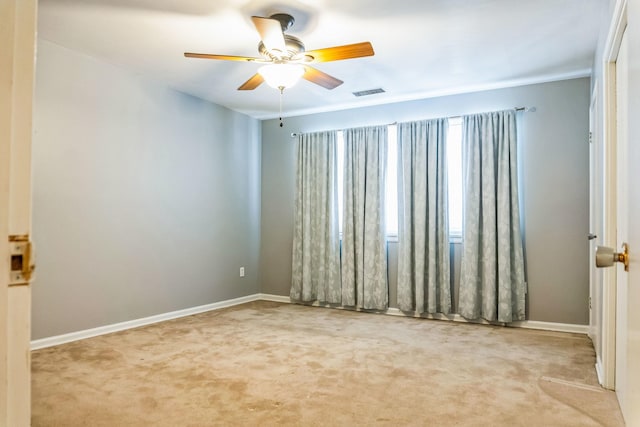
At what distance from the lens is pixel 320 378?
2.70 metres

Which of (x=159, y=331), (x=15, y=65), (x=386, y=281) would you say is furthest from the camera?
(x=386, y=281)

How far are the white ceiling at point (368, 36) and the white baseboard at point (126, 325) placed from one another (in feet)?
7.77

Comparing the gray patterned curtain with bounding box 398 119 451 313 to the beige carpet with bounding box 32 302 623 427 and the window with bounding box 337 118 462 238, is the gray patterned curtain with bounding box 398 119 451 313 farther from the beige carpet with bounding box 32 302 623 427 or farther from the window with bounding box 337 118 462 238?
the beige carpet with bounding box 32 302 623 427

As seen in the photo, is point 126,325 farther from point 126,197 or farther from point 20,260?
point 20,260

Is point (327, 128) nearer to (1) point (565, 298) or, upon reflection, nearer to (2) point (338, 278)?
(2) point (338, 278)

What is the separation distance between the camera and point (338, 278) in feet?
16.7

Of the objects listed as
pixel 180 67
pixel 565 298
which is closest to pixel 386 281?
pixel 565 298

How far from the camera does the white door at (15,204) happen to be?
56 centimetres

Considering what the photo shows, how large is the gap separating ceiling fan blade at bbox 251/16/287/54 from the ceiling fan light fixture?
0.40 feet

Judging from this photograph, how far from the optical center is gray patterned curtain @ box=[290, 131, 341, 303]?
5156 mm

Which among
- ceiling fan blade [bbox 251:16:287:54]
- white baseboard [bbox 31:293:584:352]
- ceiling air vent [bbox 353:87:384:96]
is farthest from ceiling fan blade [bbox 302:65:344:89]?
white baseboard [bbox 31:293:584:352]

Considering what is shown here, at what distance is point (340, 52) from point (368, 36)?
2.24ft

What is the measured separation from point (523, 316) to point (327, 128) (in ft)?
9.98

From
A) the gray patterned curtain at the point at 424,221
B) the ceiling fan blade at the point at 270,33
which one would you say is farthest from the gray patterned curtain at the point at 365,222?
the ceiling fan blade at the point at 270,33
